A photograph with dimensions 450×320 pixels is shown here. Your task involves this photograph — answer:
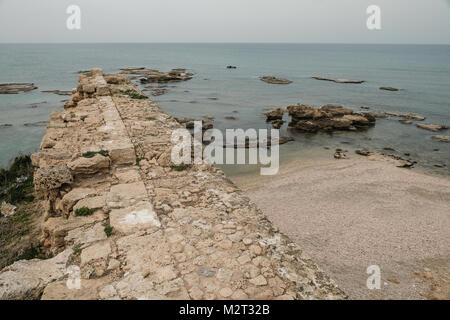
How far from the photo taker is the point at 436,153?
17.7m

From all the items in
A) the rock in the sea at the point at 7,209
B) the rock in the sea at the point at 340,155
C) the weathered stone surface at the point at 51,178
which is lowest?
the rock in the sea at the point at 7,209

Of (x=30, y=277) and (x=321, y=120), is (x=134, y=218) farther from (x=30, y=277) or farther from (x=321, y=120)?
(x=321, y=120)

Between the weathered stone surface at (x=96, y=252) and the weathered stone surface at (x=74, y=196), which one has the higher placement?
the weathered stone surface at (x=74, y=196)

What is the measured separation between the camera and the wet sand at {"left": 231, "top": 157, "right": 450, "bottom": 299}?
7.48 metres

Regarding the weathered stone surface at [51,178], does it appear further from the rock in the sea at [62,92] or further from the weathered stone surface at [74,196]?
the rock in the sea at [62,92]

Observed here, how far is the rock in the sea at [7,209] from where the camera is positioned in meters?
7.50

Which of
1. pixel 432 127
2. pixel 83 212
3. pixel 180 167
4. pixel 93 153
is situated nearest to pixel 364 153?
pixel 432 127

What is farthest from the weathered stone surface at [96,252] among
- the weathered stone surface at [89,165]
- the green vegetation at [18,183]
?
the green vegetation at [18,183]

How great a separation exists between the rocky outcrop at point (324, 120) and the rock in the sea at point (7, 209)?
744 inches

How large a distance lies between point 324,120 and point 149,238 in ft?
71.6

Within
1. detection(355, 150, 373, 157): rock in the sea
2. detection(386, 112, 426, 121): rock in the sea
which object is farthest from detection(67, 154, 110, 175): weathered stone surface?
detection(386, 112, 426, 121): rock in the sea

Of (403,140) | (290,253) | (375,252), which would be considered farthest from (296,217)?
(403,140)
